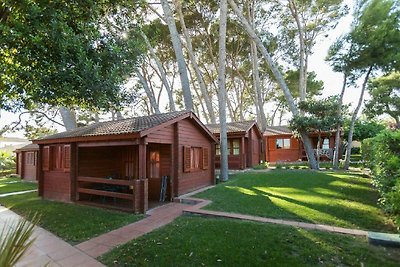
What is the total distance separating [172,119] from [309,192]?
5.65m

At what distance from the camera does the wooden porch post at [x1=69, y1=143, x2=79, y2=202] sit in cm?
966

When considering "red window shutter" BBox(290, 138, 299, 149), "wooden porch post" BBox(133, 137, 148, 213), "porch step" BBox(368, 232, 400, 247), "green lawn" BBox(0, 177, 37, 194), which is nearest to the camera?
"porch step" BBox(368, 232, 400, 247)

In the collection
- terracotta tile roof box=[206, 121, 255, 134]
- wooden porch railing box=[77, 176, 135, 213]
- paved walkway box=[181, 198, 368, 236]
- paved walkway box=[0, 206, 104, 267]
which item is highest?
terracotta tile roof box=[206, 121, 255, 134]

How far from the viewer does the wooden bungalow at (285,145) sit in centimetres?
2283

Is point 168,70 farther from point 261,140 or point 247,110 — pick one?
point 247,110

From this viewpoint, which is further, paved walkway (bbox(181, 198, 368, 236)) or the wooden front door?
the wooden front door

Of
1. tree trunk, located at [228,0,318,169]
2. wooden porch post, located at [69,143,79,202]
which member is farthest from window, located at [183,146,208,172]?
tree trunk, located at [228,0,318,169]

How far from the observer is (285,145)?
2405 cm

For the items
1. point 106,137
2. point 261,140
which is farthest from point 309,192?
point 261,140

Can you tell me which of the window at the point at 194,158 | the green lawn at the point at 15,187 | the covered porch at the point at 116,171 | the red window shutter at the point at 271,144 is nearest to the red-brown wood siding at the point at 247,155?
the red window shutter at the point at 271,144

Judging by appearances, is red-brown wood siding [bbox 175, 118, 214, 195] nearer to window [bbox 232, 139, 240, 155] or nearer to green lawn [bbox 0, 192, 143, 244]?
green lawn [bbox 0, 192, 143, 244]

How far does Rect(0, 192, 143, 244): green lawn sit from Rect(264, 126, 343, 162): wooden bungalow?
1886 centimetres

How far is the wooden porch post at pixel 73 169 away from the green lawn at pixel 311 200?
479 cm

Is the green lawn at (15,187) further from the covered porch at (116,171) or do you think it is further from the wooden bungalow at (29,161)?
the covered porch at (116,171)
